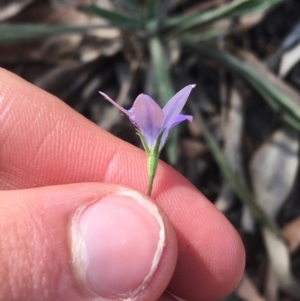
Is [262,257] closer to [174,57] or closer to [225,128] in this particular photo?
[225,128]

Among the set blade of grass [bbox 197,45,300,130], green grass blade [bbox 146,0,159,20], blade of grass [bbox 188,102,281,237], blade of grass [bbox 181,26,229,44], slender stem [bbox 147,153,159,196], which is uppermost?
green grass blade [bbox 146,0,159,20]

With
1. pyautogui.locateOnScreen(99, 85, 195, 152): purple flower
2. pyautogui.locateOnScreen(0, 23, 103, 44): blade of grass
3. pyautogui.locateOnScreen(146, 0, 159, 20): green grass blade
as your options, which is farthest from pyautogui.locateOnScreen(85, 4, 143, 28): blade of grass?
pyautogui.locateOnScreen(99, 85, 195, 152): purple flower

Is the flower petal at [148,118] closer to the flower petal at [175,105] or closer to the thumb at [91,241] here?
the flower petal at [175,105]

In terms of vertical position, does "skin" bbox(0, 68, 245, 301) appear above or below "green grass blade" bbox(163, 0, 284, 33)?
below

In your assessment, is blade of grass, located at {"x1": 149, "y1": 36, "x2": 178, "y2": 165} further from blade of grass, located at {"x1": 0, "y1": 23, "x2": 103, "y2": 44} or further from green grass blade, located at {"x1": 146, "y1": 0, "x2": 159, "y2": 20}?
blade of grass, located at {"x1": 0, "y1": 23, "x2": 103, "y2": 44}

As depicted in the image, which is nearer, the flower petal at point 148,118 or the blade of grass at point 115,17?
the flower petal at point 148,118

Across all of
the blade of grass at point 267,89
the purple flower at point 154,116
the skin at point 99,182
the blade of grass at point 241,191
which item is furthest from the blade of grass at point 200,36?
the purple flower at point 154,116

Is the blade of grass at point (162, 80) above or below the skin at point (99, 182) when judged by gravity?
above
